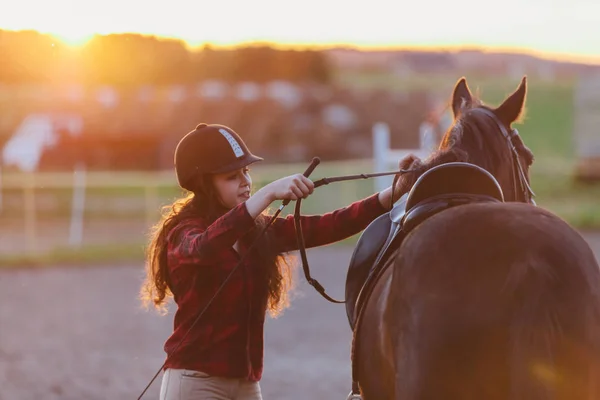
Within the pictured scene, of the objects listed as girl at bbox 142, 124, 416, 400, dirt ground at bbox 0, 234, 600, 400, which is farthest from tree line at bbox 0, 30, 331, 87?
girl at bbox 142, 124, 416, 400

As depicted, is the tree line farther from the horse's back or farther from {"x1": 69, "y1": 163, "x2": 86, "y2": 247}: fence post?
the horse's back

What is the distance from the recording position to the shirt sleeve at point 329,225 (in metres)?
3.18

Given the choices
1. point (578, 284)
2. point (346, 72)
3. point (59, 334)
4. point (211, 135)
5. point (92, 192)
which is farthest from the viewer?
point (346, 72)

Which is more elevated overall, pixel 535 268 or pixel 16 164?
pixel 535 268

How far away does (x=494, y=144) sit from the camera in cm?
282

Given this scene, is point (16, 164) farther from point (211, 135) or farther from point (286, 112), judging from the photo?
point (211, 135)

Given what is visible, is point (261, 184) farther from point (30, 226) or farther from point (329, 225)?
point (329, 225)

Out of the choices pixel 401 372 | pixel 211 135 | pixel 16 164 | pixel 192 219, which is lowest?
pixel 16 164

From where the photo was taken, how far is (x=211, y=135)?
9.70ft

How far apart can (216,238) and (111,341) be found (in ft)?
17.6

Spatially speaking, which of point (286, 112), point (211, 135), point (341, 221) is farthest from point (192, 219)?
point (286, 112)

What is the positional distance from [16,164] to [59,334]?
Answer: 19988mm

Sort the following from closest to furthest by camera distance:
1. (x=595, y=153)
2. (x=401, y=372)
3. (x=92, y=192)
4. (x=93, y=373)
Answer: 1. (x=401, y=372)
2. (x=93, y=373)
3. (x=92, y=192)
4. (x=595, y=153)

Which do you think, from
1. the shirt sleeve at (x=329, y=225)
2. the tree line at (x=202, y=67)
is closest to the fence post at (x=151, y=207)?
the tree line at (x=202, y=67)
